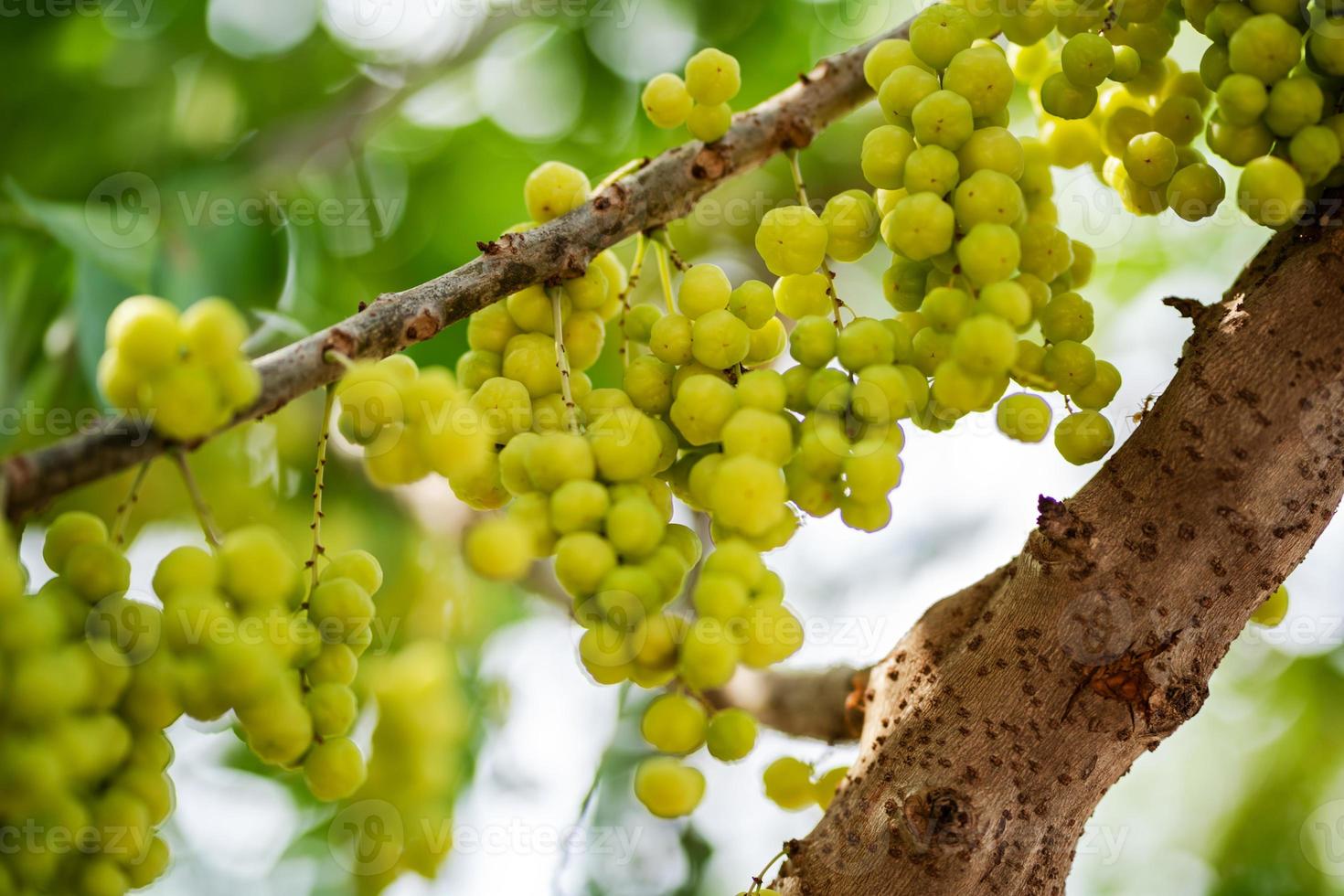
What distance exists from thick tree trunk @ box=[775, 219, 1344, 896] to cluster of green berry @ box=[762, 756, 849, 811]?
9.2 inches

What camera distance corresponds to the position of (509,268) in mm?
951

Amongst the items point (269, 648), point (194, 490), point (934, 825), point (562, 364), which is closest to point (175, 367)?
point (194, 490)

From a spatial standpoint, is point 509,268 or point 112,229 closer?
point 509,268

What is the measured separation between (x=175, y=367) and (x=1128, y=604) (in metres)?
0.79

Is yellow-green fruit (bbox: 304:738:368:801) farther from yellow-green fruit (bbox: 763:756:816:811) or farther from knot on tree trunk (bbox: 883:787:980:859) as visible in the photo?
yellow-green fruit (bbox: 763:756:816:811)

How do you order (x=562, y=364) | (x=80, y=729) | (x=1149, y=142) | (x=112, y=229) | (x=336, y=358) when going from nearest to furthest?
(x=80, y=729), (x=336, y=358), (x=562, y=364), (x=1149, y=142), (x=112, y=229)

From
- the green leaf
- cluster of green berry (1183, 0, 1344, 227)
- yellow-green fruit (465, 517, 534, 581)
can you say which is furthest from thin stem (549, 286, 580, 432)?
the green leaf

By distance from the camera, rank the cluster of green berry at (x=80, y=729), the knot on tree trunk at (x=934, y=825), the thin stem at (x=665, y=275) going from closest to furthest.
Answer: the cluster of green berry at (x=80, y=729) → the knot on tree trunk at (x=934, y=825) → the thin stem at (x=665, y=275)

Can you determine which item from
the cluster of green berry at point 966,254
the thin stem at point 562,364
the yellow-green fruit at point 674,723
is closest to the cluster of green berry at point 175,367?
the thin stem at point 562,364

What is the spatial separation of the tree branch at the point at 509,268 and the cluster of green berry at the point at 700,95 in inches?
1.2

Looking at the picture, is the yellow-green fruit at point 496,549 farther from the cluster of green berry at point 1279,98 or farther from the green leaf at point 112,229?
the green leaf at point 112,229

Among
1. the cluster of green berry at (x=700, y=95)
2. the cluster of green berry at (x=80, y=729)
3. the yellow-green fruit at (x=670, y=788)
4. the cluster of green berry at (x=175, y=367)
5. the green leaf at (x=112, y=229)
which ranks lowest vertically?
the cluster of green berry at (x=80, y=729)

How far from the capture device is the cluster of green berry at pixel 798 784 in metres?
1.22

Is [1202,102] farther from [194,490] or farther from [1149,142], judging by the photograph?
[194,490]
